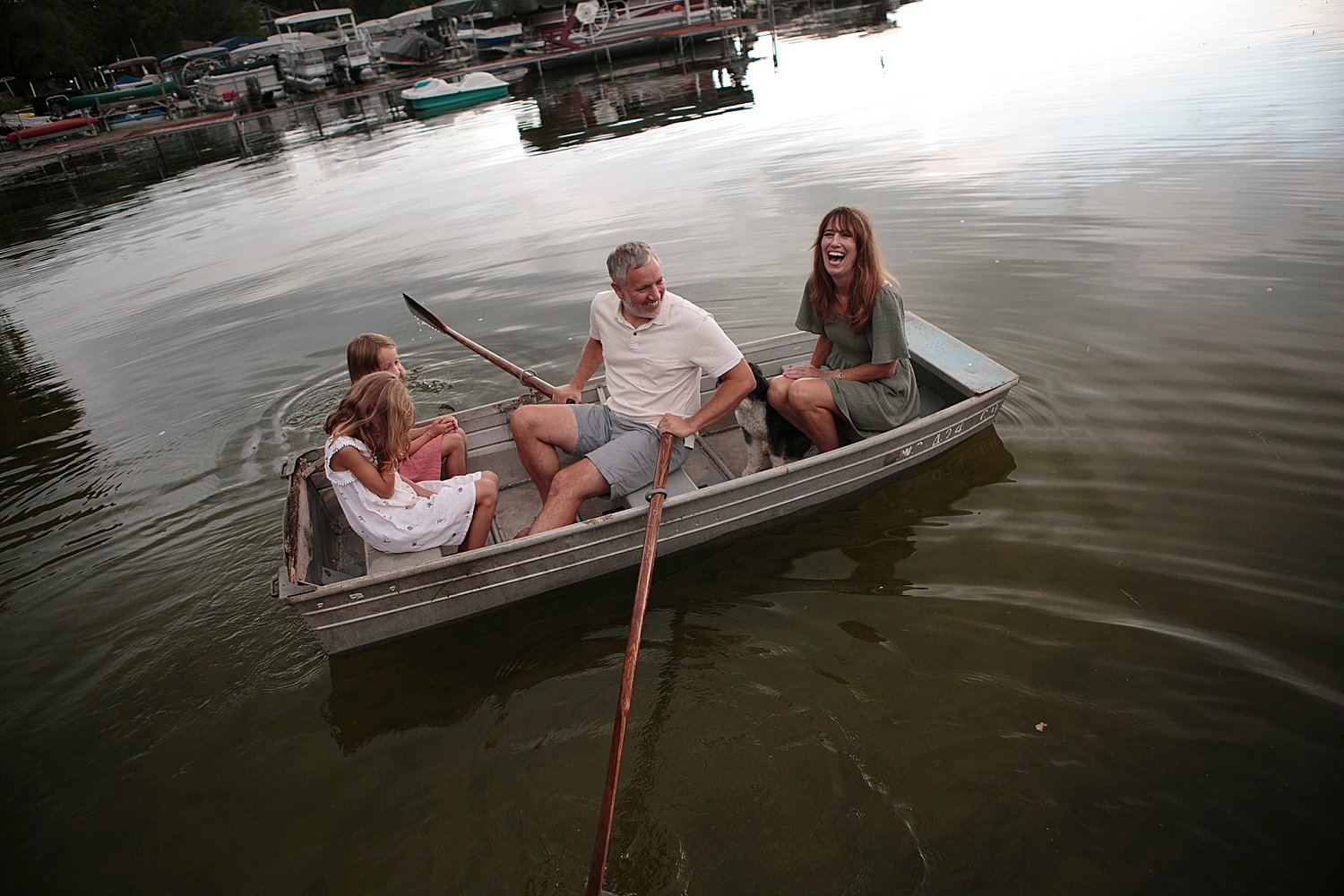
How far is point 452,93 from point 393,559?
3045cm

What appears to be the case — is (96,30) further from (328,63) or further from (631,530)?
(631,530)

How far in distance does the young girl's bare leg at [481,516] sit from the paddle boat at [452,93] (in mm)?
29157

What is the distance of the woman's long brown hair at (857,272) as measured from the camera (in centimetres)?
462

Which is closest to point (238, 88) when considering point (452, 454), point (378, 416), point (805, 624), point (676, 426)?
point (452, 454)

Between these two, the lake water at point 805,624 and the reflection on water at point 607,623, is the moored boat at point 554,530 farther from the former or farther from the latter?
the lake water at point 805,624

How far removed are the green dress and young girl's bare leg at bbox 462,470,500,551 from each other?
2.24 m

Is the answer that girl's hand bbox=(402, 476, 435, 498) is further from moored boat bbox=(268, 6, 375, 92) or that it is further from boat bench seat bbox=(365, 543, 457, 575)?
moored boat bbox=(268, 6, 375, 92)

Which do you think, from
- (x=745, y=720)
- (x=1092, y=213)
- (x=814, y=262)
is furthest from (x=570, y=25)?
(x=745, y=720)

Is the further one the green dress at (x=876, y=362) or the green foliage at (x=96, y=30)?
the green foliage at (x=96, y=30)

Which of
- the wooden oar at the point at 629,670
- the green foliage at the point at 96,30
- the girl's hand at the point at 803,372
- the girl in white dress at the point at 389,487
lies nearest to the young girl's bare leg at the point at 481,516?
the girl in white dress at the point at 389,487

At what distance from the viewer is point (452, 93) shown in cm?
3023

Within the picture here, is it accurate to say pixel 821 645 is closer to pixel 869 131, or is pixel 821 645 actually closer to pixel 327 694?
pixel 327 694

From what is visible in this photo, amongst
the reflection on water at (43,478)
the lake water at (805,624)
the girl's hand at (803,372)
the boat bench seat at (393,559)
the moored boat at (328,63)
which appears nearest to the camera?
the lake water at (805,624)

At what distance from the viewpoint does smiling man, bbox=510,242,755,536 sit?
14.9 ft
